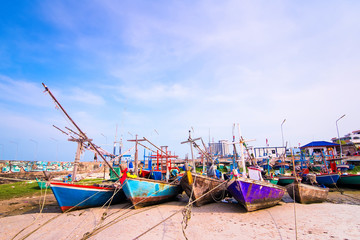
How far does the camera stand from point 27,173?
30219 mm

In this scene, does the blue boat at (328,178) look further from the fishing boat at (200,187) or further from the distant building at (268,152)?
the distant building at (268,152)

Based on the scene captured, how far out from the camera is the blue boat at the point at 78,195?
10.8 metres

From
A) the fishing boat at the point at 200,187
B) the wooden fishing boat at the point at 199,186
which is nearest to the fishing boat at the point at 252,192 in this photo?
the fishing boat at the point at 200,187

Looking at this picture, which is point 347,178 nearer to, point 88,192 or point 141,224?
point 141,224

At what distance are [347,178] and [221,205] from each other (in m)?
15.3

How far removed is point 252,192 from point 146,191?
630 cm

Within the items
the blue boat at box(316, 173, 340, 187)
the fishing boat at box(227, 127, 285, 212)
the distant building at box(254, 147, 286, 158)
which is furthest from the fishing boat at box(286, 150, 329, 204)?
the distant building at box(254, 147, 286, 158)

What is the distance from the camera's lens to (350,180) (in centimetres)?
1864

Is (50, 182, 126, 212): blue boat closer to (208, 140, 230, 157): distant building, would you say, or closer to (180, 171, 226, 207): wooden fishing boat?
(180, 171, 226, 207): wooden fishing boat

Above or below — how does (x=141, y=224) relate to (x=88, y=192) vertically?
below

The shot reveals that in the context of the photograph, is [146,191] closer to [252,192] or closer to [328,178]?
[252,192]

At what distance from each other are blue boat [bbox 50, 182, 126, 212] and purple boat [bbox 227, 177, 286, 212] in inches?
263

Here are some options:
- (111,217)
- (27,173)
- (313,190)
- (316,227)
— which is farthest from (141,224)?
(27,173)

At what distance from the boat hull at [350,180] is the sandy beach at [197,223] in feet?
30.4
